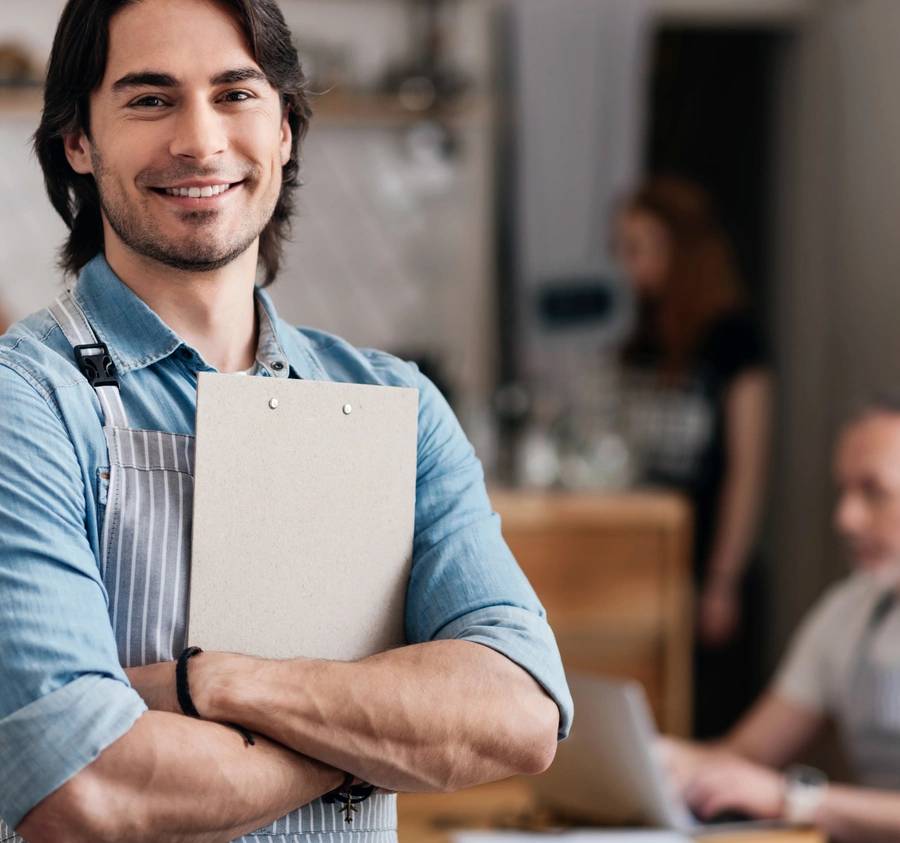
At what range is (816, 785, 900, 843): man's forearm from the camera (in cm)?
228

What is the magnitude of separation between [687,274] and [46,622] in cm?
319

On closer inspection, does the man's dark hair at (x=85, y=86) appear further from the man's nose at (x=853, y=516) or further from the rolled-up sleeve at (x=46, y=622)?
the man's nose at (x=853, y=516)

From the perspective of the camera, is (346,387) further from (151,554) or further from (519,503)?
(519,503)

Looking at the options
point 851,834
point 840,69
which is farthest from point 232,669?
point 840,69

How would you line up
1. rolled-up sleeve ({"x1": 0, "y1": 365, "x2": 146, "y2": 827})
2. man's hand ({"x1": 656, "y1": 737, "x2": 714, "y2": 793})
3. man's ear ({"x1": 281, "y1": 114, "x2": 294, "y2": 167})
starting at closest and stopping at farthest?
1. rolled-up sleeve ({"x1": 0, "y1": 365, "x2": 146, "y2": 827})
2. man's ear ({"x1": 281, "y1": 114, "x2": 294, "y2": 167})
3. man's hand ({"x1": 656, "y1": 737, "x2": 714, "y2": 793})

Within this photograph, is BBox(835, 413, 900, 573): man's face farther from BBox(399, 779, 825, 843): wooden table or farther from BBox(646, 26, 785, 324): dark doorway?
BBox(646, 26, 785, 324): dark doorway

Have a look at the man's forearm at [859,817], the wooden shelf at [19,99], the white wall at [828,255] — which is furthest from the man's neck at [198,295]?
the white wall at [828,255]

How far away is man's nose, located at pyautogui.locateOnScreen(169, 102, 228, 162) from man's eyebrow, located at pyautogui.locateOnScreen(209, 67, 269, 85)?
0.02m

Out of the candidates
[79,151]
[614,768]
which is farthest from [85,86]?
[614,768]

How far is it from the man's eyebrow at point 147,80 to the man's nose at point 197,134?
0.02 m

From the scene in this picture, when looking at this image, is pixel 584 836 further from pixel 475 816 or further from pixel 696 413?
pixel 696 413

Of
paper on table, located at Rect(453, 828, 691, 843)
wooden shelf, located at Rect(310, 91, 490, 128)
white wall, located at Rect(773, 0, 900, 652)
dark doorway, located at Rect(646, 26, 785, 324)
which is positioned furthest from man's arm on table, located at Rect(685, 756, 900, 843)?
dark doorway, located at Rect(646, 26, 785, 324)

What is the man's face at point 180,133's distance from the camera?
44.6 inches

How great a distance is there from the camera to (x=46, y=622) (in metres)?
1.04
